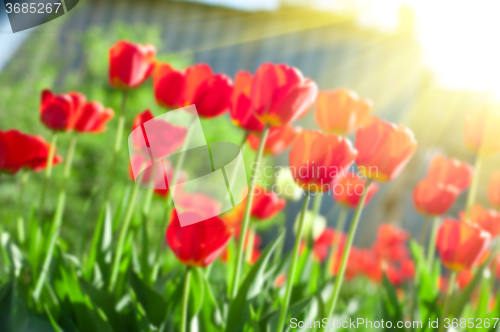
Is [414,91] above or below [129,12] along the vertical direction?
below

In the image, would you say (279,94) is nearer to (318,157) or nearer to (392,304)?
(318,157)

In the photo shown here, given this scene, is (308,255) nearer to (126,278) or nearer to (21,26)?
(126,278)

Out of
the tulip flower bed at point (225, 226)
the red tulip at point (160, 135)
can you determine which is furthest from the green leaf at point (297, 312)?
the red tulip at point (160, 135)

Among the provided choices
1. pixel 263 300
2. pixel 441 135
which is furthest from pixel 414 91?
pixel 263 300

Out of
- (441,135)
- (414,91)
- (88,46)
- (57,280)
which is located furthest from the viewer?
(414,91)

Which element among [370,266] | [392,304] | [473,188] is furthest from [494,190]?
[370,266]

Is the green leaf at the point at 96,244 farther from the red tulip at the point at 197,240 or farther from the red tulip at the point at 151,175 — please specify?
the red tulip at the point at 197,240
